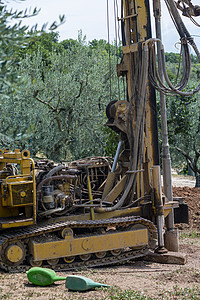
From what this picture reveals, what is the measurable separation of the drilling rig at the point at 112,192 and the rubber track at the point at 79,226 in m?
0.02

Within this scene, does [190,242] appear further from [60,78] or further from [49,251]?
[60,78]

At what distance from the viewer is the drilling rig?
28.7 ft

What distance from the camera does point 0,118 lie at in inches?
821

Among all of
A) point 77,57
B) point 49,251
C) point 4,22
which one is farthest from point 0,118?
point 4,22

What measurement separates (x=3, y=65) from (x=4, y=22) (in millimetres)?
569

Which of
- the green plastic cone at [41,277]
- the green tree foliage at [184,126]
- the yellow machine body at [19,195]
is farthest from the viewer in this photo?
the green tree foliage at [184,126]

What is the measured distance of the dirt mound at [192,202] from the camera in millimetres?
14344

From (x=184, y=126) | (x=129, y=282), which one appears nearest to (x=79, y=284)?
(x=129, y=282)

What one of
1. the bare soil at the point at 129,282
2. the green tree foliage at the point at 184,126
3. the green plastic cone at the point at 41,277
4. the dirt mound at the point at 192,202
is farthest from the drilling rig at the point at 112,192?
the green tree foliage at the point at 184,126

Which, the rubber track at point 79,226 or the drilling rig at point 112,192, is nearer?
the rubber track at point 79,226

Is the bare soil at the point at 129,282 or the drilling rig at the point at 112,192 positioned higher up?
the drilling rig at the point at 112,192

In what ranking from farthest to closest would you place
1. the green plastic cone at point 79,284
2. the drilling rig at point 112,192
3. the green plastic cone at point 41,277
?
the drilling rig at point 112,192 → the green plastic cone at point 41,277 → the green plastic cone at point 79,284

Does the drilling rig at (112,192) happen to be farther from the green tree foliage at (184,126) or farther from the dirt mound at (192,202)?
the green tree foliage at (184,126)

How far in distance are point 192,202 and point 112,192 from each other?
6238mm
